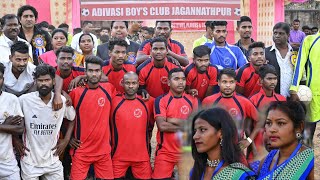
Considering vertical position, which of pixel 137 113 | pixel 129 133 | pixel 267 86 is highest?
pixel 267 86

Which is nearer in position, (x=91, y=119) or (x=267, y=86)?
(x=91, y=119)

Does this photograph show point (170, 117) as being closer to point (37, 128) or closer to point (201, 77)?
point (201, 77)

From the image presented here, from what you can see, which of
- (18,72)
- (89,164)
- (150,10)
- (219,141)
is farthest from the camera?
(89,164)

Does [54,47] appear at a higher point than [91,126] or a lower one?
higher

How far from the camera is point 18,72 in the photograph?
552 cm

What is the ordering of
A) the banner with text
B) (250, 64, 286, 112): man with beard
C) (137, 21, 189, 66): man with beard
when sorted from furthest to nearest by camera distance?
(137, 21, 189, 66): man with beard → (250, 64, 286, 112): man with beard → the banner with text

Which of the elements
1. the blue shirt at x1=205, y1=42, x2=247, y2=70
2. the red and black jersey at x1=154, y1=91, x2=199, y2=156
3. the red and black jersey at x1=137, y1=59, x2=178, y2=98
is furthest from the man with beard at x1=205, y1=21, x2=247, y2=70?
the red and black jersey at x1=154, y1=91, x2=199, y2=156

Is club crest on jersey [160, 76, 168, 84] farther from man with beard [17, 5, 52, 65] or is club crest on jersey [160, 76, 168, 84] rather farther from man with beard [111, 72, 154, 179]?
man with beard [17, 5, 52, 65]

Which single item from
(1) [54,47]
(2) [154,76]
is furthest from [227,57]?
(1) [54,47]

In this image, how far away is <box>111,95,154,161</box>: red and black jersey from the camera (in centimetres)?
584

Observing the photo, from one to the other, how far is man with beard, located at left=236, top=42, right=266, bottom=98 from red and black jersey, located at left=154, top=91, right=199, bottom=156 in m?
0.63

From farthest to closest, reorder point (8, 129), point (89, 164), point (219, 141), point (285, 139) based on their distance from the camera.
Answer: point (89, 164), point (8, 129), point (219, 141), point (285, 139)

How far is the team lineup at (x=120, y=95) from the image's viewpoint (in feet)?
17.7

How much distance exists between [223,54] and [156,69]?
38.1 inches
